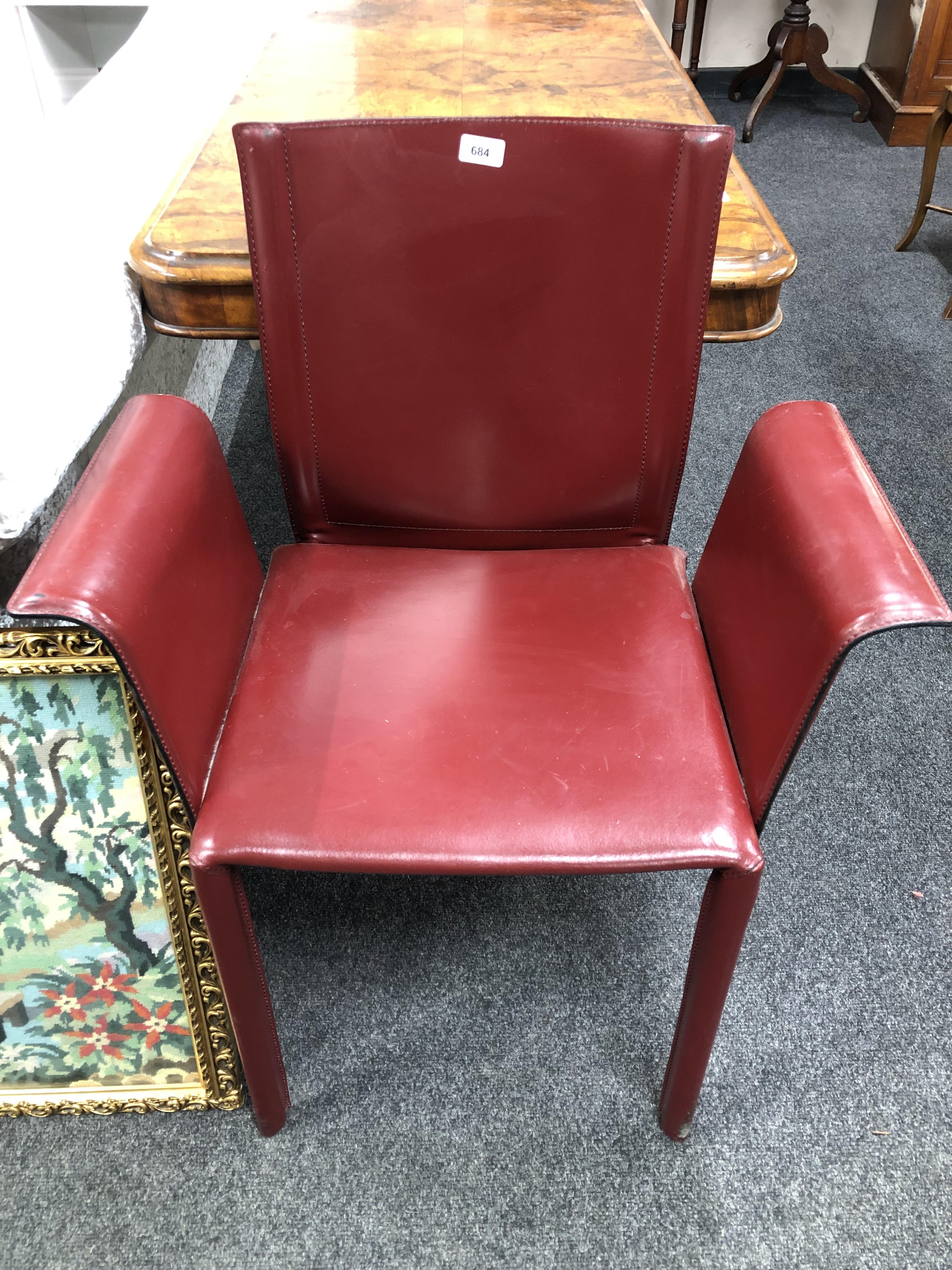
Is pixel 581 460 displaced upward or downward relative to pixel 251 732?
upward

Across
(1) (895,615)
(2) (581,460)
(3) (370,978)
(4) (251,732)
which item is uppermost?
(1) (895,615)

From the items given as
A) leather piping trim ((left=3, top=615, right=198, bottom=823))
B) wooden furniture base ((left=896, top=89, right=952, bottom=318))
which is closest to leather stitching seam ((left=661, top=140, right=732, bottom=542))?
leather piping trim ((left=3, top=615, right=198, bottom=823))

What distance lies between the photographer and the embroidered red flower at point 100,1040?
111cm

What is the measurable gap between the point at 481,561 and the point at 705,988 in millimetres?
517

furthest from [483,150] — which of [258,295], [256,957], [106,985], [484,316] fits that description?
[106,985]

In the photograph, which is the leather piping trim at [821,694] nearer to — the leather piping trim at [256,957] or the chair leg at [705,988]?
the chair leg at [705,988]

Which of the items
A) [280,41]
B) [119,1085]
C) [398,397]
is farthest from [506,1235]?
[280,41]

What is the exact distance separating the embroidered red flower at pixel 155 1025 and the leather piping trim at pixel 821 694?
0.65 meters

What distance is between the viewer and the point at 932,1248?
105 centimetres

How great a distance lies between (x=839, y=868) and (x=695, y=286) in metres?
0.83

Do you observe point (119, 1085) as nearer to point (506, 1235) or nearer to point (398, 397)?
point (506, 1235)

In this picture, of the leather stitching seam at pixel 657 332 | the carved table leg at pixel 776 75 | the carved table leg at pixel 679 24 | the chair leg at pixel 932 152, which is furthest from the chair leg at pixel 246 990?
the carved table leg at pixel 679 24

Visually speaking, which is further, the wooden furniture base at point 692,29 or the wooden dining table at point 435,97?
the wooden furniture base at point 692,29

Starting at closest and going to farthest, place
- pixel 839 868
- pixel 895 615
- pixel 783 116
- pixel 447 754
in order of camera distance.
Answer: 1. pixel 895 615
2. pixel 447 754
3. pixel 839 868
4. pixel 783 116
